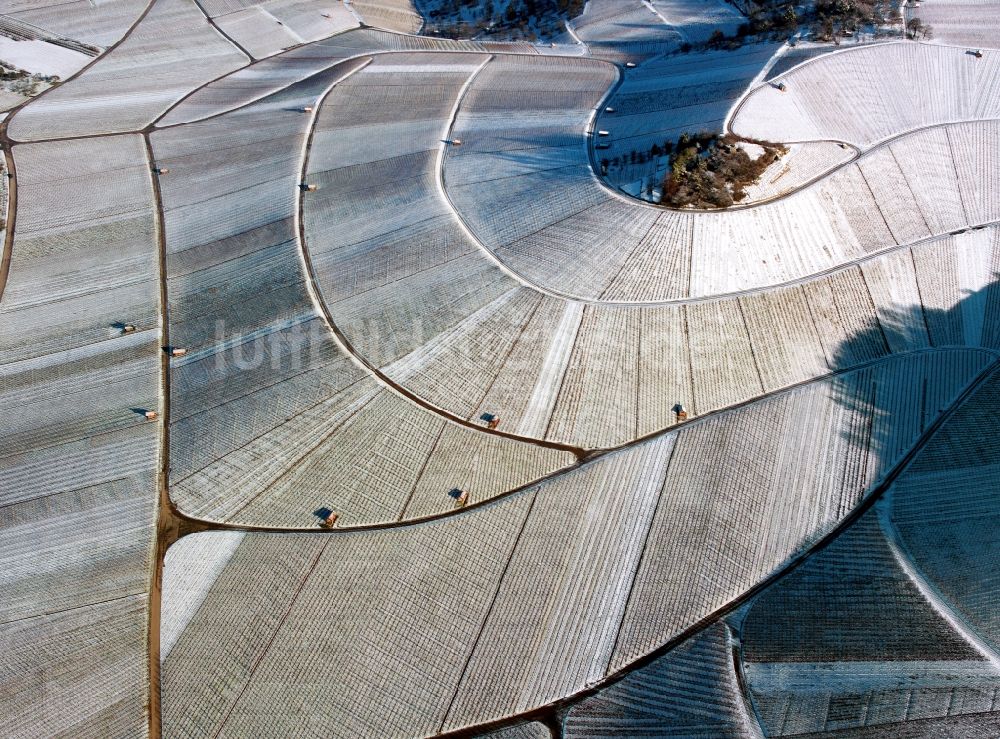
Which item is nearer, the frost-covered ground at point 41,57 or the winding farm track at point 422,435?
the winding farm track at point 422,435

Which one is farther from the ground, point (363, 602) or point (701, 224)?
point (701, 224)

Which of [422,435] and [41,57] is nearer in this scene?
[422,435]

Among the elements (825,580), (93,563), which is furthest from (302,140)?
(825,580)

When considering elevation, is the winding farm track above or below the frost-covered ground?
below

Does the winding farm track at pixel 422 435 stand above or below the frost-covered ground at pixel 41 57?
below

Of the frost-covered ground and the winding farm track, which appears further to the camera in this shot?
the frost-covered ground

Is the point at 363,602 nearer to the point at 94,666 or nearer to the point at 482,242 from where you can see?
the point at 94,666

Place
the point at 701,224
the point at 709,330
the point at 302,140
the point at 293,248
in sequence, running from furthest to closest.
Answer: the point at 302,140, the point at 293,248, the point at 701,224, the point at 709,330

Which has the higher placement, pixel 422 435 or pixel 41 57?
pixel 41 57
